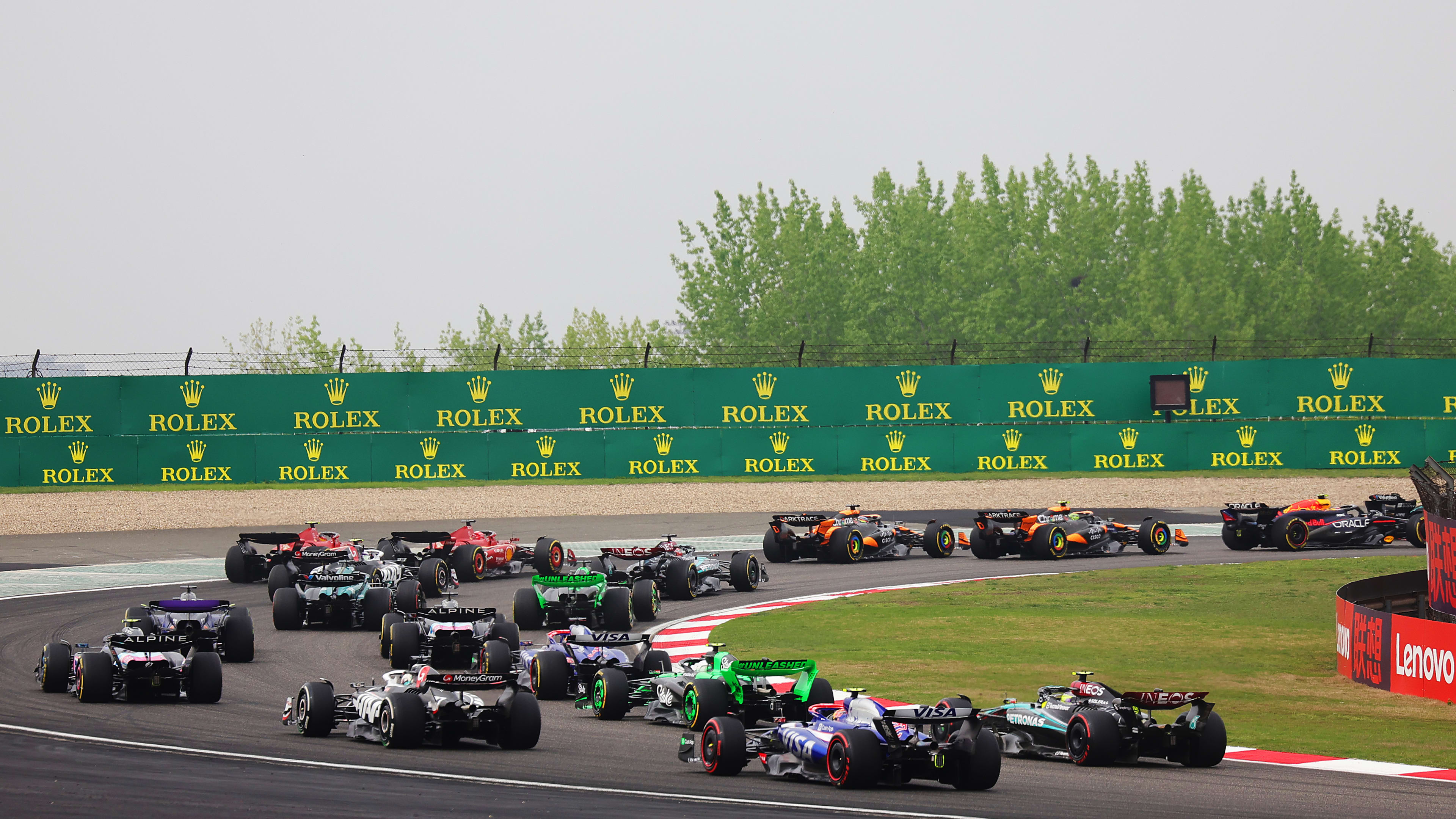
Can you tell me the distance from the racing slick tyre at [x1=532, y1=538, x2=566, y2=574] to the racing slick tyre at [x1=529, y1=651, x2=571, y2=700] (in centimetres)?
1008

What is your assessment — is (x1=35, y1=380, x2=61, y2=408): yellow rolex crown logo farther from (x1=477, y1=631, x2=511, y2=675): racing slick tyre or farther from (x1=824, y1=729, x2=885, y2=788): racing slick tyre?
(x1=824, y1=729, x2=885, y2=788): racing slick tyre

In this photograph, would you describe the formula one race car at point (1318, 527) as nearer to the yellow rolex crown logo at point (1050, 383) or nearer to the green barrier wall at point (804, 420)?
the green barrier wall at point (804, 420)

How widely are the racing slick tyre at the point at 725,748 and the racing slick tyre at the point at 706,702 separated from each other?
1.19m

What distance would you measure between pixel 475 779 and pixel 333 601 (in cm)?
993

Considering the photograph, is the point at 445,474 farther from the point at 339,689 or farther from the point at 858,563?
the point at 339,689

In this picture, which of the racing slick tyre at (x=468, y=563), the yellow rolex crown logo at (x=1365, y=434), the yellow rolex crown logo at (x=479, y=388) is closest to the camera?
the racing slick tyre at (x=468, y=563)

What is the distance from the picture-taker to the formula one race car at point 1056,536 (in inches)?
1121

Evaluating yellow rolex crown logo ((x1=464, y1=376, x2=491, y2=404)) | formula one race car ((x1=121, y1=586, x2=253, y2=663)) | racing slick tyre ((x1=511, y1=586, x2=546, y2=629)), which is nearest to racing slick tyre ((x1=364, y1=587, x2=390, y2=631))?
racing slick tyre ((x1=511, y1=586, x2=546, y2=629))

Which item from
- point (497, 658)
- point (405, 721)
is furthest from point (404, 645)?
point (405, 721)

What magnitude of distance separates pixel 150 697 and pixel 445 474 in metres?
24.6

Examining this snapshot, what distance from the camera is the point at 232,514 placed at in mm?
36531

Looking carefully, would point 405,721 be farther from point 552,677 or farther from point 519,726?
point 552,677

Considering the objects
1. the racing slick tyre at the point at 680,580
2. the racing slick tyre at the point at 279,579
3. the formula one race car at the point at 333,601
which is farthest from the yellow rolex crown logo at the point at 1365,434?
the racing slick tyre at the point at 279,579

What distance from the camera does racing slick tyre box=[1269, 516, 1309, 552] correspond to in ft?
97.7
